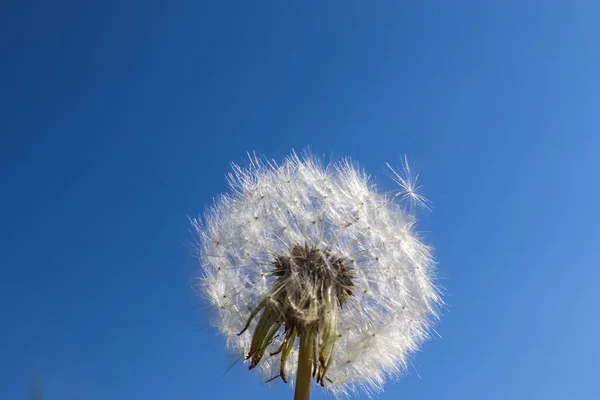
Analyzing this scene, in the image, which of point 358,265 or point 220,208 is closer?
point 358,265

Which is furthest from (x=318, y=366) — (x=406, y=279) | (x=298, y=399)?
(x=406, y=279)

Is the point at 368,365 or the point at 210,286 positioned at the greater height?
the point at 210,286

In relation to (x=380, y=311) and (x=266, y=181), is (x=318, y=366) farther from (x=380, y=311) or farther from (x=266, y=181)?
(x=266, y=181)

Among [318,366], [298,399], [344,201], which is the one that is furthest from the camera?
[344,201]

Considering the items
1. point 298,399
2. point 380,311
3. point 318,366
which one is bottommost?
point 298,399
